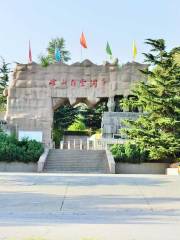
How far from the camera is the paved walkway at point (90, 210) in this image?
534 centimetres

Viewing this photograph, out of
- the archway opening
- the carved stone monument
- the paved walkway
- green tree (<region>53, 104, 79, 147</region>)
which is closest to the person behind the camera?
the paved walkway

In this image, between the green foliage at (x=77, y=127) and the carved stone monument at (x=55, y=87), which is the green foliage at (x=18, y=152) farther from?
the green foliage at (x=77, y=127)

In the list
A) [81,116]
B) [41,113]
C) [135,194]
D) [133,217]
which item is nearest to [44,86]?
[41,113]

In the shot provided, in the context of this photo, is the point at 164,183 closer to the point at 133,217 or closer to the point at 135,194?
the point at 135,194

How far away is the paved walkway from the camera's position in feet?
17.5

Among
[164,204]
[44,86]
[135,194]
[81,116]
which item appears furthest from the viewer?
[81,116]

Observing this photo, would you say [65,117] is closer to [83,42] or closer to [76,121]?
[76,121]

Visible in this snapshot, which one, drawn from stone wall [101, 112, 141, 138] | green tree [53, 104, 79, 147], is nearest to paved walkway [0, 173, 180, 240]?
stone wall [101, 112, 141, 138]

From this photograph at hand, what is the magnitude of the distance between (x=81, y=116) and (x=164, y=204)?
38606 mm

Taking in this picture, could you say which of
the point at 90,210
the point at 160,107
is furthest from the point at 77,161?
the point at 90,210

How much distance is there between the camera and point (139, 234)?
5254 mm

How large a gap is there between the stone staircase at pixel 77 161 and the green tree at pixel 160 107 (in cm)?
196

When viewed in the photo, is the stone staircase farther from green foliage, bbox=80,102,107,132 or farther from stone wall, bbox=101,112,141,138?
green foliage, bbox=80,102,107,132

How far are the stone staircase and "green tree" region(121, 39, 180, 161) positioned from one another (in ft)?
6.43
